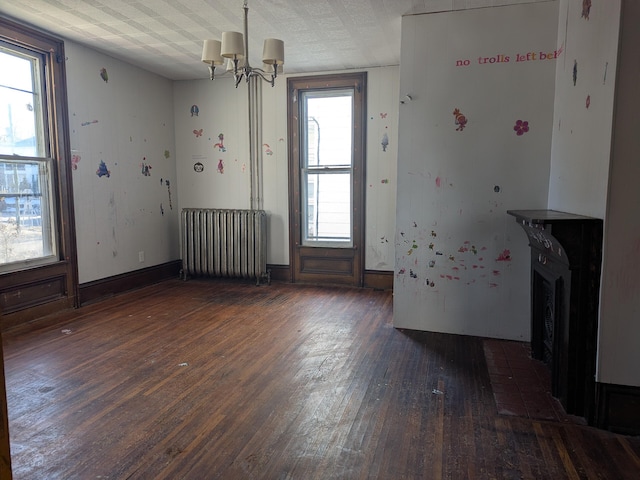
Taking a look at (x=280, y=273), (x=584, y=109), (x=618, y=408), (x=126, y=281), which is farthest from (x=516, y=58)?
(x=126, y=281)

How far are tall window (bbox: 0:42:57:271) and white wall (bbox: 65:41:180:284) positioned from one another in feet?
0.93

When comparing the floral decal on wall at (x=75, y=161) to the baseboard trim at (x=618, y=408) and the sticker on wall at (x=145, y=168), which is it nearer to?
the sticker on wall at (x=145, y=168)

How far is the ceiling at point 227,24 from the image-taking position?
11.0ft


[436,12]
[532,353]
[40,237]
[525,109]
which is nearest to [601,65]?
[525,109]

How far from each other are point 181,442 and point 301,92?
4277mm

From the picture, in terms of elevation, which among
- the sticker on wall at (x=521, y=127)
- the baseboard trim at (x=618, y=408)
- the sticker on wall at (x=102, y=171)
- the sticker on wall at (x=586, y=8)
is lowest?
the baseboard trim at (x=618, y=408)

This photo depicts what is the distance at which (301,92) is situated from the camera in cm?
532

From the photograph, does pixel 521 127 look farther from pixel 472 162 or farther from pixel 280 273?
A: pixel 280 273

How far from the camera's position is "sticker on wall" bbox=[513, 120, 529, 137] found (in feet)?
10.9

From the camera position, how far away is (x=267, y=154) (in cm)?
553

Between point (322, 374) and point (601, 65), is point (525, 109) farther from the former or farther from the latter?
point (322, 374)

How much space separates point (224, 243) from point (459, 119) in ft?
10.7

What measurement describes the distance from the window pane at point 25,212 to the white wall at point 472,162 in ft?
→ 10.7

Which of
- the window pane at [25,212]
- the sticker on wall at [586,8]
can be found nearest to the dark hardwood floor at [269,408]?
the window pane at [25,212]
